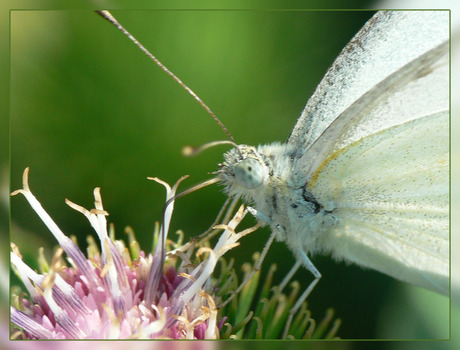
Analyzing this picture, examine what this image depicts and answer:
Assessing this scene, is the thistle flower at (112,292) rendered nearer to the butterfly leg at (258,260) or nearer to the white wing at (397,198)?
the butterfly leg at (258,260)

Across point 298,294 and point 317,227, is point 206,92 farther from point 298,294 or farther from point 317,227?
point 298,294

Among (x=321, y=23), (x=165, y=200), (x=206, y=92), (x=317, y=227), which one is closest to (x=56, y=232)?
(x=165, y=200)

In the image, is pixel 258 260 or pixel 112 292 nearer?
pixel 112 292

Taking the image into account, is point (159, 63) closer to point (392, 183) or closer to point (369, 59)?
point (369, 59)

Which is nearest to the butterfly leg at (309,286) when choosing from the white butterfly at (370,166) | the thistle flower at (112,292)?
the white butterfly at (370,166)

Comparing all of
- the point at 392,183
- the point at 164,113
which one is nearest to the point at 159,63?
the point at 164,113

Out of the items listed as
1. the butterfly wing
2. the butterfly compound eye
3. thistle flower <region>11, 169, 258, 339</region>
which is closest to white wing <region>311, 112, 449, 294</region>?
the butterfly wing

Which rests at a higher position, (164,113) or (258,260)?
(164,113)
